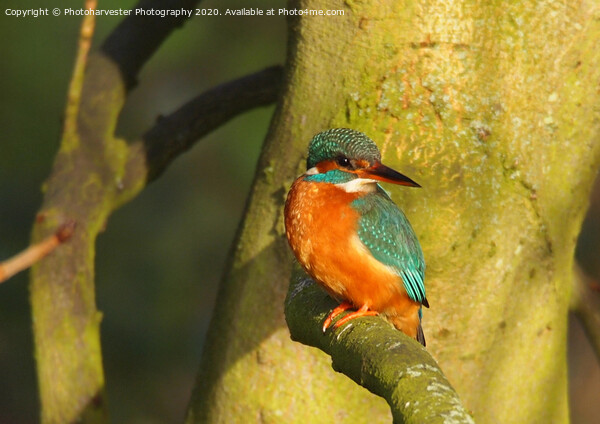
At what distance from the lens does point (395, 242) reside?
7.73 ft

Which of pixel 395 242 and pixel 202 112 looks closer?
pixel 395 242

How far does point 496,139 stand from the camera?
2535 mm

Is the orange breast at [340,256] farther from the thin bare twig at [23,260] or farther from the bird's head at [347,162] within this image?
the thin bare twig at [23,260]

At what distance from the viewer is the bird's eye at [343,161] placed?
2418 millimetres

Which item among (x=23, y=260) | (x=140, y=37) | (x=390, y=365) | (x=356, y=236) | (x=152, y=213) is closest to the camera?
(x=23, y=260)

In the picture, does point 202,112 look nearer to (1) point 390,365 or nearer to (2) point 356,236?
(2) point 356,236

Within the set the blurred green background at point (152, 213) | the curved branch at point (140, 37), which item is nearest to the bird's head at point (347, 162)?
the curved branch at point (140, 37)

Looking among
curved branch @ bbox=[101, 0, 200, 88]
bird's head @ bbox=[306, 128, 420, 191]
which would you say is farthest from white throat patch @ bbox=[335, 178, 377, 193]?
curved branch @ bbox=[101, 0, 200, 88]

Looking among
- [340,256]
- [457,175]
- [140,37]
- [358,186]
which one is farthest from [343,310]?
[140,37]

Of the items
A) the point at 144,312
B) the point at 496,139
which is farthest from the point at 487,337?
the point at 144,312

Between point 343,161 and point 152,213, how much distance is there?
4188 mm

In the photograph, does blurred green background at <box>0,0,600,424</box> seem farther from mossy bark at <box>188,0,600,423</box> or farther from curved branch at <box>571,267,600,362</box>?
mossy bark at <box>188,0,600,423</box>

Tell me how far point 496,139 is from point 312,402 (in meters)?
1.02

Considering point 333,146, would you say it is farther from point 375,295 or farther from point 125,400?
point 125,400
